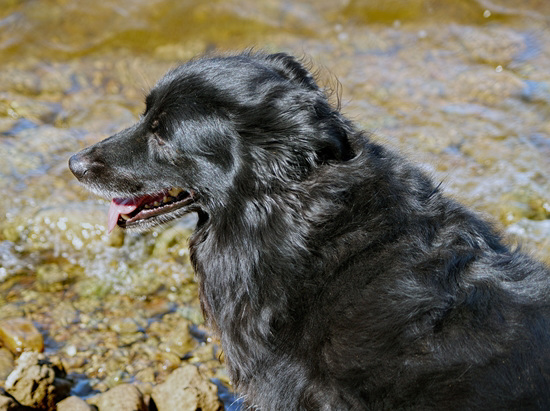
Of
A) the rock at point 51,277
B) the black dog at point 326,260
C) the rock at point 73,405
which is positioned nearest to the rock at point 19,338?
the rock at point 51,277

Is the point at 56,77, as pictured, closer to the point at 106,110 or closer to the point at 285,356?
the point at 106,110

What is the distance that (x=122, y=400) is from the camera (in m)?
3.77

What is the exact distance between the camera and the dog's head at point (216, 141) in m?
3.09

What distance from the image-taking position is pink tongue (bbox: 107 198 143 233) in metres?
3.71

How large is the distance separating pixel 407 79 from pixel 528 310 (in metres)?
5.77

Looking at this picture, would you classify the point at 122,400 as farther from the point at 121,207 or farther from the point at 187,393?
the point at 121,207

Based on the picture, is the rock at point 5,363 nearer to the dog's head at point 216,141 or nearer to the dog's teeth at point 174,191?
the dog's head at point 216,141

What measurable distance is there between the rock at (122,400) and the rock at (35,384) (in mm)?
252

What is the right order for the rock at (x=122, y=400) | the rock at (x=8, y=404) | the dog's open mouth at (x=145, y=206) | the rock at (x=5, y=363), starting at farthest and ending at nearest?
the rock at (x=5, y=363), the rock at (x=122, y=400), the rock at (x=8, y=404), the dog's open mouth at (x=145, y=206)

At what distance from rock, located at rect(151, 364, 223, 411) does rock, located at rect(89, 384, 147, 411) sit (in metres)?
0.14

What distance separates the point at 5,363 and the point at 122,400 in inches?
36.9

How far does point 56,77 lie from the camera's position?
27.4 ft

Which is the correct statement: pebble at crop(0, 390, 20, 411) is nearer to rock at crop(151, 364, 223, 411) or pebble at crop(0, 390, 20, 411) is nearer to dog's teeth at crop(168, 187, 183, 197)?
rock at crop(151, 364, 223, 411)

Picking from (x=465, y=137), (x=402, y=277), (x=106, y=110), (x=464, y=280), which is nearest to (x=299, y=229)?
(x=402, y=277)
